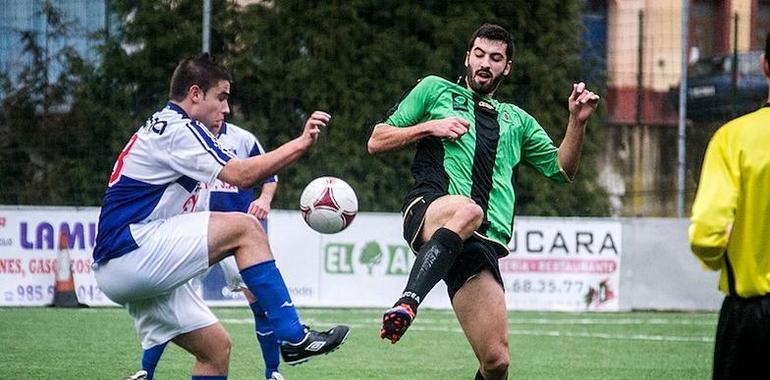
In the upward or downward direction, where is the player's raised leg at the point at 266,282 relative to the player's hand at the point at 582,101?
downward

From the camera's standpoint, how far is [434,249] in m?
6.43

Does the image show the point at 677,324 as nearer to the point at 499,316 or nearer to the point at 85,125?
the point at 85,125

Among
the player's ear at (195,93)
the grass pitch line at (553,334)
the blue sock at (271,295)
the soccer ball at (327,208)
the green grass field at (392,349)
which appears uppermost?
the player's ear at (195,93)

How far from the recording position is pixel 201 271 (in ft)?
20.5

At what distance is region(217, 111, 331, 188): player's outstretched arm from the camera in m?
6.10

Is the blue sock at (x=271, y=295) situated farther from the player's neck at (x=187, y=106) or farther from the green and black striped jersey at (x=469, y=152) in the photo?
the green and black striped jersey at (x=469, y=152)

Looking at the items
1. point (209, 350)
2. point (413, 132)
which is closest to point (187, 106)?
point (413, 132)

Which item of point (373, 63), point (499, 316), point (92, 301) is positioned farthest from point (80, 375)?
point (373, 63)

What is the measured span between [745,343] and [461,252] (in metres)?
2.18

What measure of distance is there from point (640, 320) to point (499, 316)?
856 centimetres

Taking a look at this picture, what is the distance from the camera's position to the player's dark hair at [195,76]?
6.43 meters

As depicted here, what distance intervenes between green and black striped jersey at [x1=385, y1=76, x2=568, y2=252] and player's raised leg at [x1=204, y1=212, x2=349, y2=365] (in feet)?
3.16

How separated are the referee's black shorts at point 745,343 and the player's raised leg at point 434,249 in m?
1.73

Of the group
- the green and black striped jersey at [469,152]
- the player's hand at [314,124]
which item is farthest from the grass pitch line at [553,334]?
the player's hand at [314,124]
